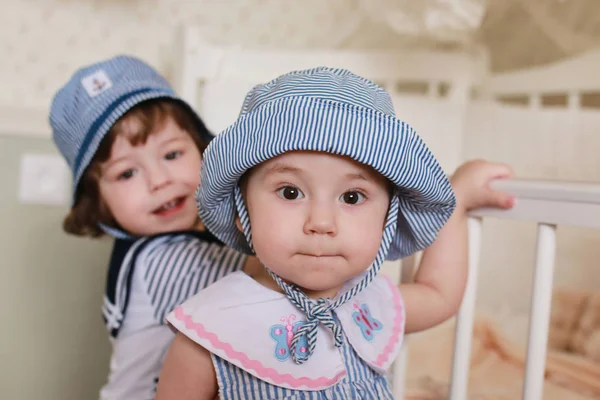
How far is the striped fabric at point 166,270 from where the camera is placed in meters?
0.92

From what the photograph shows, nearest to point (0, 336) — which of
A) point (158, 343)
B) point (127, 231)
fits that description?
point (127, 231)

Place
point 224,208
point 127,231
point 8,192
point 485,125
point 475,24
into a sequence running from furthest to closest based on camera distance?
point 485,125, point 8,192, point 475,24, point 127,231, point 224,208

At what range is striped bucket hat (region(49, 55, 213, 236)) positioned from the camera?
974mm

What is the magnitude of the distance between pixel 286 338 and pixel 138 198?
0.41 metres

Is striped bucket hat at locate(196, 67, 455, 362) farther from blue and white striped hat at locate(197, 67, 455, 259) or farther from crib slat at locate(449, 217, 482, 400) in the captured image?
crib slat at locate(449, 217, 482, 400)

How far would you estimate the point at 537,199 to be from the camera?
735 mm

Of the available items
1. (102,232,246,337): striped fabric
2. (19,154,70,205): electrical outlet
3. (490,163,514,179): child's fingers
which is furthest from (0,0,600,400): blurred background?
(490,163,514,179): child's fingers

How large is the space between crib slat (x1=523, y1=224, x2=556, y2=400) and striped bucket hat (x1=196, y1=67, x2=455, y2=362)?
0.12 m

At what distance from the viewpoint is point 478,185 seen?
816 mm

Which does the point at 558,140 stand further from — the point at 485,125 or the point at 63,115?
the point at 63,115

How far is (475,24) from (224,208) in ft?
2.74

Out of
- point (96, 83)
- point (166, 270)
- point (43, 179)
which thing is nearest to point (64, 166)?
point (43, 179)

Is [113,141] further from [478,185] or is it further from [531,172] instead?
[531,172]

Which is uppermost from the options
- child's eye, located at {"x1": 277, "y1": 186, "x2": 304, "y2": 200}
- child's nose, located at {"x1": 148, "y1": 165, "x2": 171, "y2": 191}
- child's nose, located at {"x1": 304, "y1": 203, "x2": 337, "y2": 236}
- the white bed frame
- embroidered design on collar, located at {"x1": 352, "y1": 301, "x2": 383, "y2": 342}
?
the white bed frame
